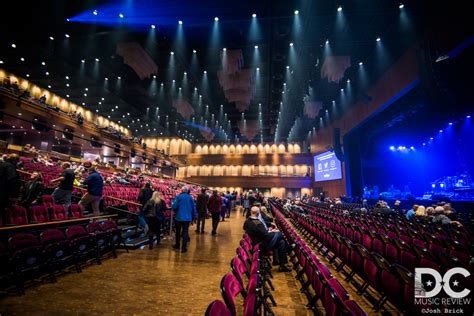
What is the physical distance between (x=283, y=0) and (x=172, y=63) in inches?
231

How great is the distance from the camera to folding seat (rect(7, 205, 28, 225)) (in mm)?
3387

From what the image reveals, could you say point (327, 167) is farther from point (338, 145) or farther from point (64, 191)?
point (64, 191)

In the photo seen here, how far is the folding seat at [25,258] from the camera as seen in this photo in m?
2.46

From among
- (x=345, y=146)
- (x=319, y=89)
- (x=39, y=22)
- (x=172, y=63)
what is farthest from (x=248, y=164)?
(x=39, y=22)

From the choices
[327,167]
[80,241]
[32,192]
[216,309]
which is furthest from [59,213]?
[327,167]

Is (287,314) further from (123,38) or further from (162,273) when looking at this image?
(123,38)

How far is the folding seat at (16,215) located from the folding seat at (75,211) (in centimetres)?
84

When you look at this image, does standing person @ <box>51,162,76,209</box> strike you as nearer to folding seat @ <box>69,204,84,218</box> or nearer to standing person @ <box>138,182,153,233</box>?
folding seat @ <box>69,204,84,218</box>

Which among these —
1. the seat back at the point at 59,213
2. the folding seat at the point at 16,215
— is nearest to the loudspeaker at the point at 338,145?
the seat back at the point at 59,213

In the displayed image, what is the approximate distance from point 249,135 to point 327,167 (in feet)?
25.0

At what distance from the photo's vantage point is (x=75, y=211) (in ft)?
14.7

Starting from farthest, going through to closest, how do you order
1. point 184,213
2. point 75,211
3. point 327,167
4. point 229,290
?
point 327,167 → point 184,213 → point 75,211 → point 229,290

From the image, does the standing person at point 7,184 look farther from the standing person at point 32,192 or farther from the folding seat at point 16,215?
the standing person at point 32,192

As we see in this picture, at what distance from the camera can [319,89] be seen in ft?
39.7
